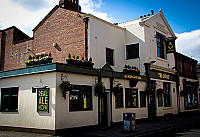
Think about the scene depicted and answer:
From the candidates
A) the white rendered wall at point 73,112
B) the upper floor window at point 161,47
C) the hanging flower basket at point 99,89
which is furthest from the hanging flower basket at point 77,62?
the upper floor window at point 161,47

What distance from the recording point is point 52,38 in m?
19.3

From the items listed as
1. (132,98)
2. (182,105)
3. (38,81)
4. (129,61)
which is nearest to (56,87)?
(38,81)

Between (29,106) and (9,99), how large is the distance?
7.30 ft

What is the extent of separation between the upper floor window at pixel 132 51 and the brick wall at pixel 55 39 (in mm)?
5598

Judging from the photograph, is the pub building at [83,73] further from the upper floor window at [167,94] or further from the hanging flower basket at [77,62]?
the upper floor window at [167,94]

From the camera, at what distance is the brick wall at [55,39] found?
17.3 meters

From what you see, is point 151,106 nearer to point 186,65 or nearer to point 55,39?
point 55,39

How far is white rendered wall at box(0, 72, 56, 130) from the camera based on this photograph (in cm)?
1176

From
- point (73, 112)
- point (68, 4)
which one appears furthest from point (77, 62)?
point (68, 4)

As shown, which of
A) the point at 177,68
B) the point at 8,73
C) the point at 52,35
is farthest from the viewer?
the point at 177,68

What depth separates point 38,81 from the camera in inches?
496

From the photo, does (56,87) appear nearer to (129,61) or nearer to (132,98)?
(132,98)

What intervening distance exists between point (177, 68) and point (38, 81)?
19.0 meters

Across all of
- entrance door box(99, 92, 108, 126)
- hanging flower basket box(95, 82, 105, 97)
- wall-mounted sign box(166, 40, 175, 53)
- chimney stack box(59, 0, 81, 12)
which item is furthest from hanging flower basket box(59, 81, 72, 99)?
wall-mounted sign box(166, 40, 175, 53)
